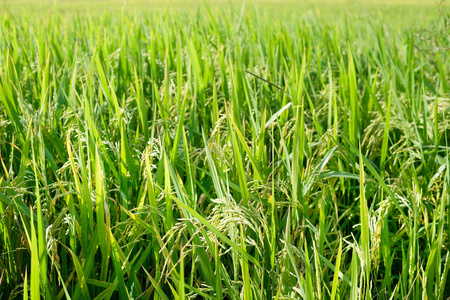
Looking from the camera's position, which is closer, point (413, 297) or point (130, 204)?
point (413, 297)

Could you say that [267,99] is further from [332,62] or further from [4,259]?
[4,259]

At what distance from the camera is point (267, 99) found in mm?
1454

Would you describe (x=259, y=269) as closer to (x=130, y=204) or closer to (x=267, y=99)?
(x=130, y=204)

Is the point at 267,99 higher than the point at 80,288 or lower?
higher

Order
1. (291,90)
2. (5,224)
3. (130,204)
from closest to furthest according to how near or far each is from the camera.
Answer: (5,224) → (130,204) → (291,90)

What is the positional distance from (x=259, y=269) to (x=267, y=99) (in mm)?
828

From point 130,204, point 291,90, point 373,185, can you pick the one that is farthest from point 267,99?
point 130,204

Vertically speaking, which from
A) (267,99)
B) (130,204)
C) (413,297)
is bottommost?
(413,297)

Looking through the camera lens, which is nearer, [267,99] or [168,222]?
[168,222]

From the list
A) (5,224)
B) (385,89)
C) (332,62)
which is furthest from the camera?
(332,62)

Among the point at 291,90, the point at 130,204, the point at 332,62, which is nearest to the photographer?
the point at 130,204

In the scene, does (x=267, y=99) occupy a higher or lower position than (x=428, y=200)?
higher

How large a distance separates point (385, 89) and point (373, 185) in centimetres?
74

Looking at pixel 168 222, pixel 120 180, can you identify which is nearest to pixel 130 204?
pixel 120 180
